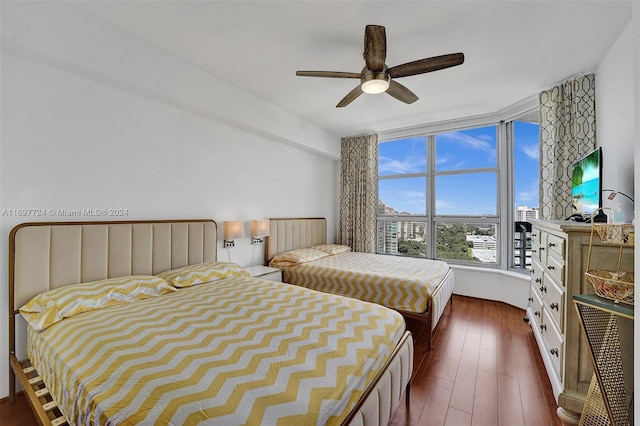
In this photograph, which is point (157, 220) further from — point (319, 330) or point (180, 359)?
point (319, 330)

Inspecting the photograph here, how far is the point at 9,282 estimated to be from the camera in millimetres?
1814

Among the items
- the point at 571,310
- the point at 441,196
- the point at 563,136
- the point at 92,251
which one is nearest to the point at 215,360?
the point at 92,251

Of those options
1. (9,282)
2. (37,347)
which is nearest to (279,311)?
(37,347)

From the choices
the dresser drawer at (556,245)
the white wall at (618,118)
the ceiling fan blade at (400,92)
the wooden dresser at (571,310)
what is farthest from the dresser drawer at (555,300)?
the ceiling fan blade at (400,92)

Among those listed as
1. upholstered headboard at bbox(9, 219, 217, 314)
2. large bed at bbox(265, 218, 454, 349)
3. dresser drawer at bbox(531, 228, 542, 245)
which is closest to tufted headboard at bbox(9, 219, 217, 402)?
upholstered headboard at bbox(9, 219, 217, 314)

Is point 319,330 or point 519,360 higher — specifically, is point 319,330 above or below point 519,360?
above

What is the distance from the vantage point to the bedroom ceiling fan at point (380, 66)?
183cm

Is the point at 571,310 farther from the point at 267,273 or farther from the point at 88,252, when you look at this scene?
the point at 88,252

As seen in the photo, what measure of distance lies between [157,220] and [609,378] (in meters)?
3.32

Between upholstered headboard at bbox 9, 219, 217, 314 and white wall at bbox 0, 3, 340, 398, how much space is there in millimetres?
110

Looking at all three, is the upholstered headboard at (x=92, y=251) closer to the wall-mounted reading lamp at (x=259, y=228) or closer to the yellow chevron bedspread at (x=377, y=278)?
the wall-mounted reading lamp at (x=259, y=228)

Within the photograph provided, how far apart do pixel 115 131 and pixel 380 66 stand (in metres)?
2.27

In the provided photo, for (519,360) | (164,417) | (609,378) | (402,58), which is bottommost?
(519,360)

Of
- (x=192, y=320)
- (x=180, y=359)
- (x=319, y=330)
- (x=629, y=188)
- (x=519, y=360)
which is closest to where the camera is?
(x=180, y=359)
